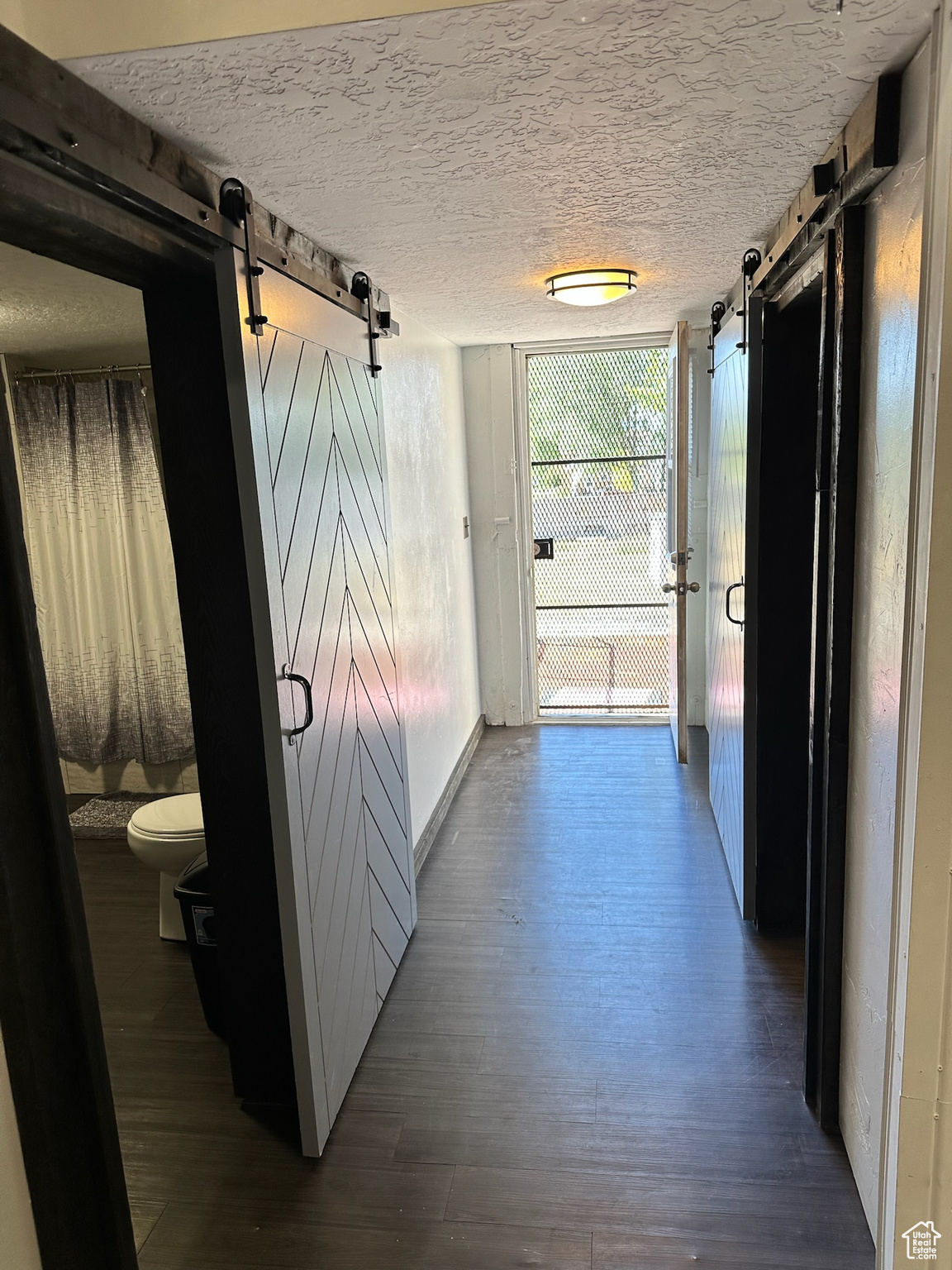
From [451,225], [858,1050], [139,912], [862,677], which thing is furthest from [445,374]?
[858,1050]

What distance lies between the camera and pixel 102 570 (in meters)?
3.91

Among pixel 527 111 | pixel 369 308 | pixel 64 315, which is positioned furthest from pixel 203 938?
pixel 64 315

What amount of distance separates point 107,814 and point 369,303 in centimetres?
275

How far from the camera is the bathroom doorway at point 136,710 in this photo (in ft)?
6.63

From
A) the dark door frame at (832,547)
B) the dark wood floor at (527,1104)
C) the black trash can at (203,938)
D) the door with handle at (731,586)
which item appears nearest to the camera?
the dark door frame at (832,547)

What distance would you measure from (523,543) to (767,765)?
2626 millimetres

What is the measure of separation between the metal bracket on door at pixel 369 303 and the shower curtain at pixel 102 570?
1608 millimetres

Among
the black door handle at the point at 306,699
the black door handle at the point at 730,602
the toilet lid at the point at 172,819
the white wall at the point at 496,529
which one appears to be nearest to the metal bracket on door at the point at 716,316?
the black door handle at the point at 730,602

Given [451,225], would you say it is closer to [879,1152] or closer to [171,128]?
[171,128]

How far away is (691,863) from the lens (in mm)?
3355

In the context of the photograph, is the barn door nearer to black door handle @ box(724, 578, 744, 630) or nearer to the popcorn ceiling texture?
the popcorn ceiling texture

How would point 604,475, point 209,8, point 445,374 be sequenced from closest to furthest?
point 209,8 → point 445,374 → point 604,475

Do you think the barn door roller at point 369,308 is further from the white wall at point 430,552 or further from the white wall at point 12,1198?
the white wall at point 12,1198

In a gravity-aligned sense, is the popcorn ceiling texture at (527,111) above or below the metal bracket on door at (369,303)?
above
